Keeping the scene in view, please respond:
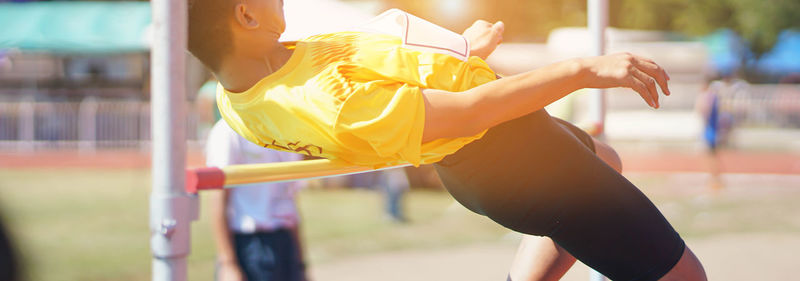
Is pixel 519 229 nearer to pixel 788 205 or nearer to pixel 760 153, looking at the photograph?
pixel 788 205

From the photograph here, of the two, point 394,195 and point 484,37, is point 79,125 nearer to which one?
point 394,195

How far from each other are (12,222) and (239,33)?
0.73 m

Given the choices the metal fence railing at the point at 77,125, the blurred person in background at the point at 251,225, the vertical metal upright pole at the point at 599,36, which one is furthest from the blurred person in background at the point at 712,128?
the metal fence railing at the point at 77,125

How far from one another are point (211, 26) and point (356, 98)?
1.21 ft

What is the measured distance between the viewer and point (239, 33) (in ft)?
5.74

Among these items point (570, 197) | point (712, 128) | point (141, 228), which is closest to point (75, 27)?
point (141, 228)

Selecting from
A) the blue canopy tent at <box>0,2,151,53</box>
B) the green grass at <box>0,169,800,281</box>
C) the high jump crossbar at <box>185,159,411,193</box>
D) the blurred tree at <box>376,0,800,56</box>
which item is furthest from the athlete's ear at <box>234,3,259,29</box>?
the blurred tree at <box>376,0,800,56</box>

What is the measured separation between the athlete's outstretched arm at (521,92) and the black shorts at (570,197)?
5.4 inches

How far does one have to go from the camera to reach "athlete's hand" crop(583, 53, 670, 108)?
163 cm

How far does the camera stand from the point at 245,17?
175cm

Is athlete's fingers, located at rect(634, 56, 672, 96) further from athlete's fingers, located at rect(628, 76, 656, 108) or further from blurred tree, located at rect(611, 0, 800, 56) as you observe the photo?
blurred tree, located at rect(611, 0, 800, 56)

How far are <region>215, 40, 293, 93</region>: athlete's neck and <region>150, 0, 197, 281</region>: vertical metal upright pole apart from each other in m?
0.20

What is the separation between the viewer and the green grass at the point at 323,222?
584 cm

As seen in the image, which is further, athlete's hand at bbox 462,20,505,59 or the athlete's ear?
athlete's hand at bbox 462,20,505,59
